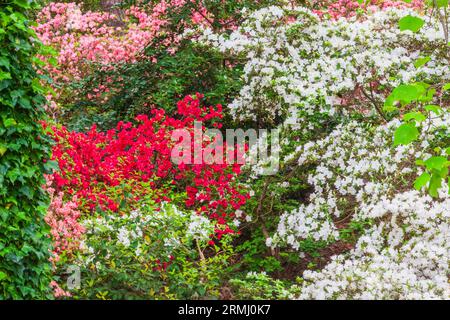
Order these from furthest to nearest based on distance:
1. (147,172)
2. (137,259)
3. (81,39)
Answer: (81,39)
(147,172)
(137,259)

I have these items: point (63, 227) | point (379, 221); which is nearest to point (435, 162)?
point (379, 221)

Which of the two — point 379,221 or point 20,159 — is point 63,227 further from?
point 379,221

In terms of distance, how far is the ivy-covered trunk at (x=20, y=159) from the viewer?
14.7 feet

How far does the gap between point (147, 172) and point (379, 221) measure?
284 centimetres

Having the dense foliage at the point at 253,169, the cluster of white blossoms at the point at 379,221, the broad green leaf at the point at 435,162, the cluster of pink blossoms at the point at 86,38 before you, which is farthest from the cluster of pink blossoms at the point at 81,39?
the broad green leaf at the point at 435,162

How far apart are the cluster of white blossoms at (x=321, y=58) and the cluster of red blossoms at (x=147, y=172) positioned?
35.6 inches

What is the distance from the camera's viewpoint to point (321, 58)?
736 centimetres

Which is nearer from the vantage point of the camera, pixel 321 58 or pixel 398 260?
pixel 398 260

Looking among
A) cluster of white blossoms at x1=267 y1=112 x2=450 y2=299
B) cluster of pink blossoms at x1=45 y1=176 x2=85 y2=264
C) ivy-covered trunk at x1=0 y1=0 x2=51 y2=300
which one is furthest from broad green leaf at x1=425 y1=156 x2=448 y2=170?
cluster of pink blossoms at x1=45 y1=176 x2=85 y2=264

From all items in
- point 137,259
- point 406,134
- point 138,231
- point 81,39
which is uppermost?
point 81,39

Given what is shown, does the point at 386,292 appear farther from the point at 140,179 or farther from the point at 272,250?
the point at 140,179

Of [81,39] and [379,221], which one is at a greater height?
[81,39]

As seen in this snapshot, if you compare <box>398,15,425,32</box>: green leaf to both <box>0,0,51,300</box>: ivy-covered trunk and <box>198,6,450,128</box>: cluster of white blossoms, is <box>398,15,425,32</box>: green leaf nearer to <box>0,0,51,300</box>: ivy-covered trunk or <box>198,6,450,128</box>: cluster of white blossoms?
<box>0,0,51,300</box>: ivy-covered trunk

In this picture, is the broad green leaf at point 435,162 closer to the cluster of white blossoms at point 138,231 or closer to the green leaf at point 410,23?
the green leaf at point 410,23
